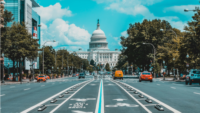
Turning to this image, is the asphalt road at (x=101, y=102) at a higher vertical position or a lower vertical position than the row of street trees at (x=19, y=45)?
lower

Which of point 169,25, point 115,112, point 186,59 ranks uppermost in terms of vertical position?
point 169,25

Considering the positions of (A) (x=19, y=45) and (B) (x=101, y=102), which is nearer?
(B) (x=101, y=102)

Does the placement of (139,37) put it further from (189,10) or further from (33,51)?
(189,10)

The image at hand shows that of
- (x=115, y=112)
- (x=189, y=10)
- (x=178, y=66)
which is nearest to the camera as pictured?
(x=115, y=112)

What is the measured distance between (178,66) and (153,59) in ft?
58.2

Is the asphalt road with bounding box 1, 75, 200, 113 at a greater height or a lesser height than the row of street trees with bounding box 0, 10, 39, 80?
lesser

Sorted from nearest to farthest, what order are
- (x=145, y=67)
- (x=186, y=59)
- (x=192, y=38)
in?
1. (x=192, y=38)
2. (x=186, y=59)
3. (x=145, y=67)

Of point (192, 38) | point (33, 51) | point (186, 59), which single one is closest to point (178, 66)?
point (186, 59)

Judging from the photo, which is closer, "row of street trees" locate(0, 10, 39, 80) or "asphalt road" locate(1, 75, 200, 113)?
"asphalt road" locate(1, 75, 200, 113)

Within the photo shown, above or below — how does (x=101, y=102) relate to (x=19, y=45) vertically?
below

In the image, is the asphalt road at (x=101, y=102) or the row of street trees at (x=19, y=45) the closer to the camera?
the asphalt road at (x=101, y=102)

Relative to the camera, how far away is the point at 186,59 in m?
50.3

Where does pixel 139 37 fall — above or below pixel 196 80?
above

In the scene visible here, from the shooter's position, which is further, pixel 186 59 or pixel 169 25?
pixel 169 25
